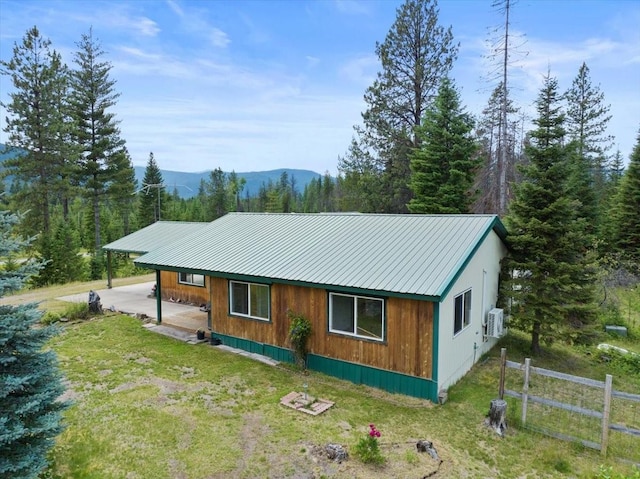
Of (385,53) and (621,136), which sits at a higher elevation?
(385,53)

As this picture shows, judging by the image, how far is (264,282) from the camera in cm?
1051

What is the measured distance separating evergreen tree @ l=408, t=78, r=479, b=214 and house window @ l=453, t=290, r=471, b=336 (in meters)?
10.2

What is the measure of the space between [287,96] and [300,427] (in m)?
25.0

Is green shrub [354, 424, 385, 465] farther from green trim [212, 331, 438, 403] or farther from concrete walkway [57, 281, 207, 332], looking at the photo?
concrete walkway [57, 281, 207, 332]

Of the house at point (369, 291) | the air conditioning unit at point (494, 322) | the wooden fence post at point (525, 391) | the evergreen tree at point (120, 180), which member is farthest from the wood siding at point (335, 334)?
the evergreen tree at point (120, 180)

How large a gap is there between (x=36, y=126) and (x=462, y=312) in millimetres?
28897

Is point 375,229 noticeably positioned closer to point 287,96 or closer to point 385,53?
point 385,53

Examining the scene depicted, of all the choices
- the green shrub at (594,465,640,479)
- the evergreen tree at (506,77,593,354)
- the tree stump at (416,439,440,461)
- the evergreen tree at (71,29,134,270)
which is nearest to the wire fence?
the green shrub at (594,465,640,479)

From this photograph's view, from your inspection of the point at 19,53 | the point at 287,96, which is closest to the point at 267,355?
the point at 287,96

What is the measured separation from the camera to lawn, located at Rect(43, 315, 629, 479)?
20.4ft

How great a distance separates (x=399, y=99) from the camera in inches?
938

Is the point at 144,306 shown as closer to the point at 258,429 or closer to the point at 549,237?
the point at 258,429

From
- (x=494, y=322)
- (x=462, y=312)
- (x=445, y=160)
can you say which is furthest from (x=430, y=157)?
(x=462, y=312)

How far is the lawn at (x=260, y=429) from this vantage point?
6.21 m
